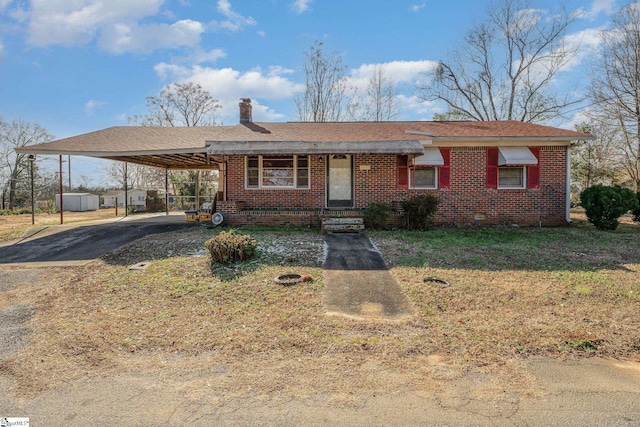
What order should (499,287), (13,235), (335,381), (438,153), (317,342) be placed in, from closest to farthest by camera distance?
(335,381), (317,342), (499,287), (13,235), (438,153)

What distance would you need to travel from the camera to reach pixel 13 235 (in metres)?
10.6

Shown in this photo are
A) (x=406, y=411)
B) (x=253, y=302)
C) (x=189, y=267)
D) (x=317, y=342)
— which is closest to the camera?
(x=406, y=411)

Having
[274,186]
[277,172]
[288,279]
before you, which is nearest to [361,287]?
[288,279]

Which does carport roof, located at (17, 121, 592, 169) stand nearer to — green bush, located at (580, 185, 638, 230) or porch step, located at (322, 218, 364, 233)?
green bush, located at (580, 185, 638, 230)

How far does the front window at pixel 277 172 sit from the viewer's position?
12.0m

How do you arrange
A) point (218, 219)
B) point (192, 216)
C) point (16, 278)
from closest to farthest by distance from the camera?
point (16, 278)
point (218, 219)
point (192, 216)

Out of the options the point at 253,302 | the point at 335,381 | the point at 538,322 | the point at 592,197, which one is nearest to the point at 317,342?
the point at 335,381

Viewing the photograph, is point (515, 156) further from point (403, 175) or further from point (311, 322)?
point (311, 322)

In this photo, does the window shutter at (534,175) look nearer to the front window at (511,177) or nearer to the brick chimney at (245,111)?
the front window at (511,177)

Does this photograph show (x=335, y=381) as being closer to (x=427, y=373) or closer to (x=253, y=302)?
(x=427, y=373)

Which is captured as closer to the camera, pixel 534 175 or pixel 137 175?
pixel 534 175

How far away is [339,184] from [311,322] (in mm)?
8148

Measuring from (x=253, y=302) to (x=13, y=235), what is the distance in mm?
10216

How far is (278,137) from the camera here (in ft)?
40.2
